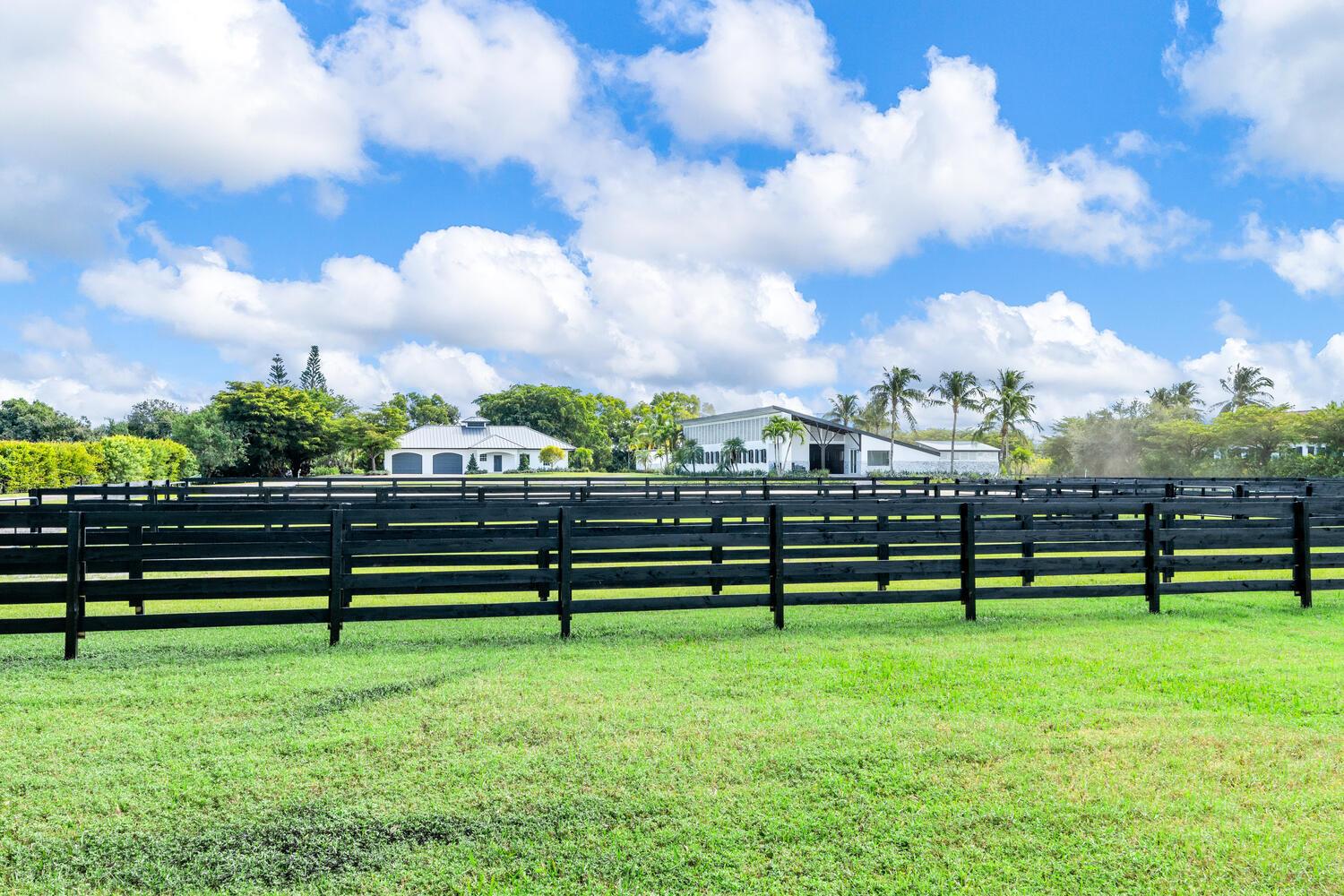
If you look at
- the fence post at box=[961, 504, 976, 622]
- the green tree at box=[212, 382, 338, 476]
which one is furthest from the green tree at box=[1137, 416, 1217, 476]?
the green tree at box=[212, 382, 338, 476]

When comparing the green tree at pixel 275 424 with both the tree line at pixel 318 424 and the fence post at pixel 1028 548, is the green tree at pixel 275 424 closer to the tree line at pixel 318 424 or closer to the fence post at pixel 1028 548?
the tree line at pixel 318 424

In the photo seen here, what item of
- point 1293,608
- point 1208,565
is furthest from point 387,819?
point 1293,608

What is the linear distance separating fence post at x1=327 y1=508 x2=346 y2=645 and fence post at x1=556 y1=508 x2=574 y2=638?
2.02 meters

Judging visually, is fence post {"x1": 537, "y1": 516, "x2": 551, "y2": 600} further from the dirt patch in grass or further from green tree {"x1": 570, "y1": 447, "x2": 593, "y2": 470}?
green tree {"x1": 570, "y1": 447, "x2": 593, "y2": 470}

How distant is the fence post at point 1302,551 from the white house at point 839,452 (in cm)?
5386

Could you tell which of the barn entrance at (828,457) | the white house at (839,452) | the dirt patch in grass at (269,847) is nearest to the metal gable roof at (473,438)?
the white house at (839,452)

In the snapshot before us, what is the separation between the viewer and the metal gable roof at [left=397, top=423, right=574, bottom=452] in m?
79.8

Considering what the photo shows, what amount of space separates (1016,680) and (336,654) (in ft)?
18.2

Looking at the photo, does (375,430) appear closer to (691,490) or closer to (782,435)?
(782,435)

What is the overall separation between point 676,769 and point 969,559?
5.52 meters

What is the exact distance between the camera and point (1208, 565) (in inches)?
360

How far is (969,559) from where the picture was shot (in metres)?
8.70

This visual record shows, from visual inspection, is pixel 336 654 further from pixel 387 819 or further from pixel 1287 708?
pixel 1287 708

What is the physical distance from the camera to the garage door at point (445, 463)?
78.6 m
